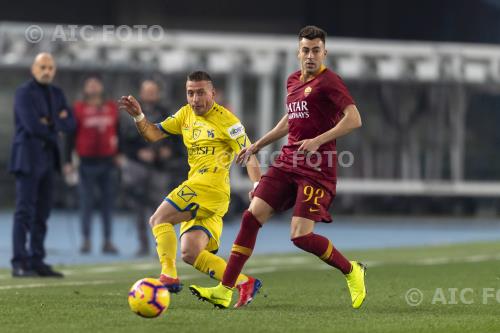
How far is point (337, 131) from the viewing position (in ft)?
33.1

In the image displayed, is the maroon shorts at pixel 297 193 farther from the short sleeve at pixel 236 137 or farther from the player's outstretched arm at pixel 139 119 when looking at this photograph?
the player's outstretched arm at pixel 139 119

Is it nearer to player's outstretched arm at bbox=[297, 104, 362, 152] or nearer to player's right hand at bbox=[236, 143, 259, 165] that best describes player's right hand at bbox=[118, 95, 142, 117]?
player's right hand at bbox=[236, 143, 259, 165]

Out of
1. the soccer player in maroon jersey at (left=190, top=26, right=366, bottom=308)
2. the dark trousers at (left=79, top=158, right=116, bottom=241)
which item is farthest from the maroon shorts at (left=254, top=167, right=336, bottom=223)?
the dark trousers at (left=79, top=158, right=116, bottom=241)

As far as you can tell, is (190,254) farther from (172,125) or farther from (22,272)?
(22,272)

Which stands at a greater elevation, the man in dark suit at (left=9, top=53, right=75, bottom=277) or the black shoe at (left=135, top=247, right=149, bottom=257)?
the man in dark suit at (left=9, top=53, right=75, bottom=277)

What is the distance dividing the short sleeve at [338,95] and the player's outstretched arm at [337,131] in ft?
0.34

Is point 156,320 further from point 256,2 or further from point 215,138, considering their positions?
point 256,2

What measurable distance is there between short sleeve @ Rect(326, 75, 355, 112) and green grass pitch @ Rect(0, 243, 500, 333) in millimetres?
1523

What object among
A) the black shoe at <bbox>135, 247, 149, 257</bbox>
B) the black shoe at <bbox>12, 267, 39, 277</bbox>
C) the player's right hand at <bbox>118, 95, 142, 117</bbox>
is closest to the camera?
the player's right hand at <bbox>118, 95, 142, 117</bbox>

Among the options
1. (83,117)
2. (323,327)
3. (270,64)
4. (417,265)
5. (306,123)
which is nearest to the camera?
(323,327)

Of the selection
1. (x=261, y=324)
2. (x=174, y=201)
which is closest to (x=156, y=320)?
(x=261, y=324)

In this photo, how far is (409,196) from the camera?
2720cm

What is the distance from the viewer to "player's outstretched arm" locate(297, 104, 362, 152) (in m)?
10.0

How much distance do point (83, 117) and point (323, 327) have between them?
387 inches
